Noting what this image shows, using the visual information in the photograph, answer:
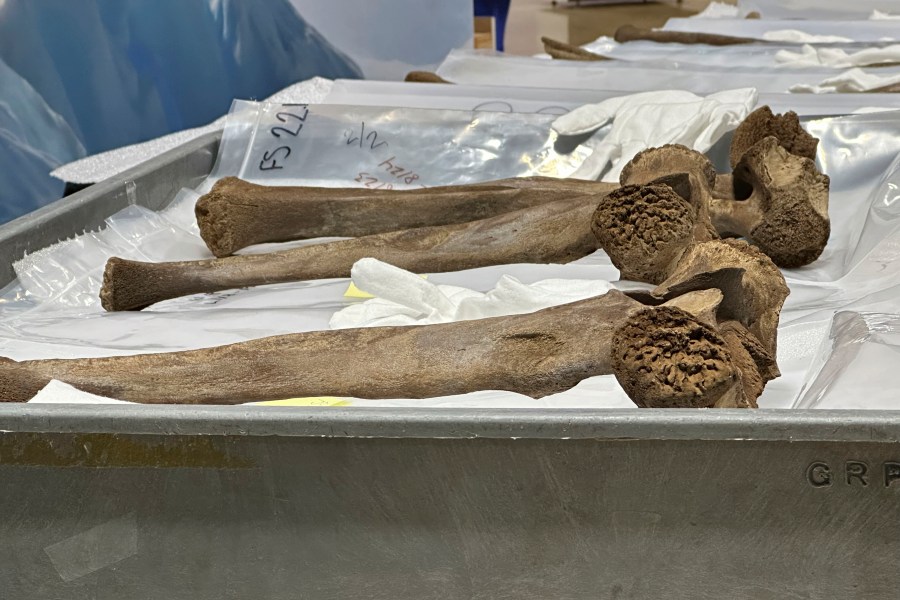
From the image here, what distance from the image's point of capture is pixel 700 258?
1181mm

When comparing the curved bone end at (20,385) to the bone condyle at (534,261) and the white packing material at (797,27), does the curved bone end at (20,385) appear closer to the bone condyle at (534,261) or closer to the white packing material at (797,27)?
the bone condyle at (534,261)

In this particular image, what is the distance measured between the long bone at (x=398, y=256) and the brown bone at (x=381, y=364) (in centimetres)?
40

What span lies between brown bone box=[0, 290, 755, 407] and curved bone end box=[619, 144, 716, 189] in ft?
1.55

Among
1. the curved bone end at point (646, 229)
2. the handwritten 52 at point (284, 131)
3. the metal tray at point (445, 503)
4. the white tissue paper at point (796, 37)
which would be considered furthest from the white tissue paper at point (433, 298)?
the white tissue paper at point (796, 37)

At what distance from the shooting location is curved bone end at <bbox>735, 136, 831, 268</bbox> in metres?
1.59

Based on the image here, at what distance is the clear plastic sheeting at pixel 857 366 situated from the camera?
1.00m

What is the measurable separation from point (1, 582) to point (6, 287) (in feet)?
2.72

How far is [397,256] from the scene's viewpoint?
1579mm

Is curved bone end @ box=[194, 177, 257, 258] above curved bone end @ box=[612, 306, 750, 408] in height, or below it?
below

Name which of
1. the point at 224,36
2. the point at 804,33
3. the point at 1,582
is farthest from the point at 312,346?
the point at 804,33

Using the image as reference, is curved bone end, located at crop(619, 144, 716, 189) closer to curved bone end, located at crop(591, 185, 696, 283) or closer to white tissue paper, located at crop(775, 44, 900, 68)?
curved bone end, located at crop(591, 185, 696, 283)

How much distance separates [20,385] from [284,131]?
1.18 m

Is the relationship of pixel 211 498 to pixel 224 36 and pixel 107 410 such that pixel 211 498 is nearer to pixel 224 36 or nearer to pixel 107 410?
pixel 107 410

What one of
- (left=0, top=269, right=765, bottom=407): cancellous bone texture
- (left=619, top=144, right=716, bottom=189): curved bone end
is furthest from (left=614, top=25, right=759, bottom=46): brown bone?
(left=0, top=269, right=765, bottom=407): cancellous bone texture
